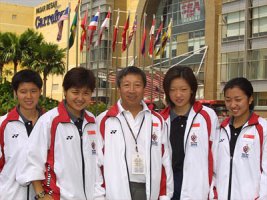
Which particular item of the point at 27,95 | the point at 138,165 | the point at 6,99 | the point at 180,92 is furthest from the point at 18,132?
the point at 6,99

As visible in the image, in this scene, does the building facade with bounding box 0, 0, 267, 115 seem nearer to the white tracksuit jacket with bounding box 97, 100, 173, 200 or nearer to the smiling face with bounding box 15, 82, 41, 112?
the smiling face with bounding box 15, 82, 41, 112

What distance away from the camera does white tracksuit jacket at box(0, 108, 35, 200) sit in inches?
160

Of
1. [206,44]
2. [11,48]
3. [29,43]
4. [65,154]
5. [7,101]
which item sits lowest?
[65,154]

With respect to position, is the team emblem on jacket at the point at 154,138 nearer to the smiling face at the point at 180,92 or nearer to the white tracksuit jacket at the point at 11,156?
the smiling face at the point at 180,92

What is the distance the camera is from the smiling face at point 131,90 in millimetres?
4074

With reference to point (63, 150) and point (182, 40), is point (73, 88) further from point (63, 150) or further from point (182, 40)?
point (182, 40)

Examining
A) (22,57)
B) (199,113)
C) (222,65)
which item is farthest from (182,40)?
(199,113)

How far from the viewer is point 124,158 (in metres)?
3.93

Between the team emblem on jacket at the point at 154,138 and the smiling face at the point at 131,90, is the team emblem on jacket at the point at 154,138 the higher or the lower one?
the lower one

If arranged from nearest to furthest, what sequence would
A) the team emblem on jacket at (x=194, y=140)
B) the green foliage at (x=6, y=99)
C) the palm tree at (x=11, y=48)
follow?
the team emblem on jacket at (x=194, y=140), the green foliage at (x=6, y=99), the palm tree at (x=11, y=48)

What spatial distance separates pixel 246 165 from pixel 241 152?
0.40 feet

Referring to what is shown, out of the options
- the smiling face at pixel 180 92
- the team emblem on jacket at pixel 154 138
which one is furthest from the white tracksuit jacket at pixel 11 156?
the smiling face at pixel 180 92

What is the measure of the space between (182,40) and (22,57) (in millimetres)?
16173

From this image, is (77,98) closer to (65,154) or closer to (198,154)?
(65,154)
